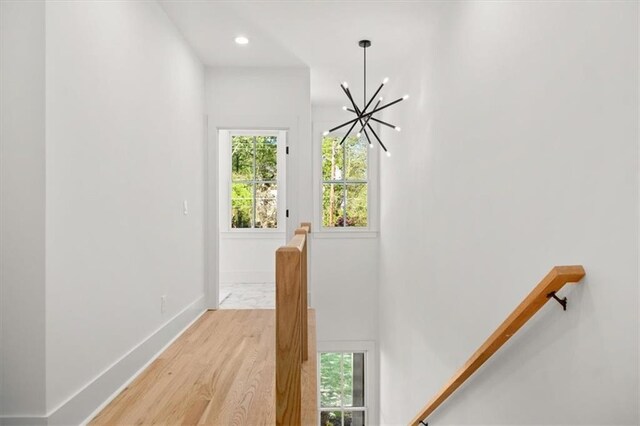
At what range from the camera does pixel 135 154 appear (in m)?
2.80

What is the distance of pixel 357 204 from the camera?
262 inches

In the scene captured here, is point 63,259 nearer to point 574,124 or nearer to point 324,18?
point 574,124

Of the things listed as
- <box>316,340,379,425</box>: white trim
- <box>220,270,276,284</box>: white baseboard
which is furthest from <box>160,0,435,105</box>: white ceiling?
<box>316,340,379,425</box>: white trim

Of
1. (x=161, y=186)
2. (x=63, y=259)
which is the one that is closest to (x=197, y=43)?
(x=161, y=186)

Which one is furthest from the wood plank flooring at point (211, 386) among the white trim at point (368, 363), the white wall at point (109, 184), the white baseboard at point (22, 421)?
the white trim at point (368, 363)

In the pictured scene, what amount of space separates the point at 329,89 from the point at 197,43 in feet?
6.72

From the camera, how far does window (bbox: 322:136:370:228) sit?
6629mm

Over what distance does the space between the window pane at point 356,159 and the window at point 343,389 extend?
9.11 feet

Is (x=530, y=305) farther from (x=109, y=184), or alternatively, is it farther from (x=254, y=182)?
(x=254, y=182)

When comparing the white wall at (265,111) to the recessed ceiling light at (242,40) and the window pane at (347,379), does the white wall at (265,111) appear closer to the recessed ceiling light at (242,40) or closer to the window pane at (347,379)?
the recessed ceiling light at (242,40)

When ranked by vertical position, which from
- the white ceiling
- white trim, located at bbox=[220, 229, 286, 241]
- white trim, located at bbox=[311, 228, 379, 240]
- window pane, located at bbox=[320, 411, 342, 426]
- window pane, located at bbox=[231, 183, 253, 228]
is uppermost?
the white ceiling

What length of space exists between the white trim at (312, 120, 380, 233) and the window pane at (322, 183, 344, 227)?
85mm

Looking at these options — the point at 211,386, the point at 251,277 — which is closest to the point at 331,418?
the point at 251,277

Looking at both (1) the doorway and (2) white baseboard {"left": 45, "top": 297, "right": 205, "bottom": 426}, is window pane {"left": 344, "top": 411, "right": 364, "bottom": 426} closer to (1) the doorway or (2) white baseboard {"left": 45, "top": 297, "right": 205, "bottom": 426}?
(1) the doorway
